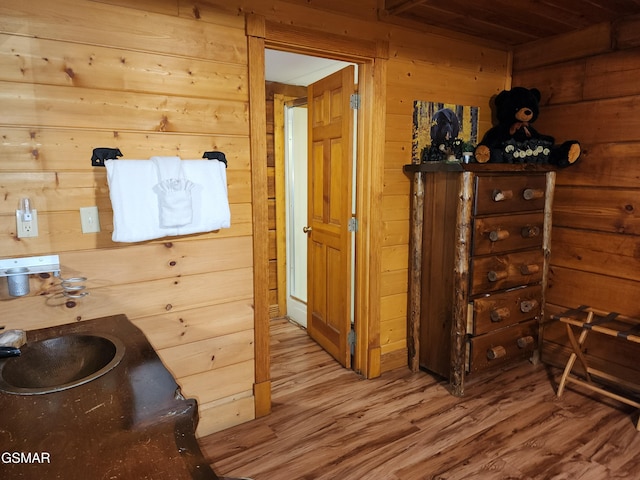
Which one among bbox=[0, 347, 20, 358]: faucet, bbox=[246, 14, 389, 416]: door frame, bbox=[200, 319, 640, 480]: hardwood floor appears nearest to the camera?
bbox=[0, 347, 20, 358]: faucet

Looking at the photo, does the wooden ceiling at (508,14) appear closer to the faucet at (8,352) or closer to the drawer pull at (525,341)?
the drawer pull at (525,341)

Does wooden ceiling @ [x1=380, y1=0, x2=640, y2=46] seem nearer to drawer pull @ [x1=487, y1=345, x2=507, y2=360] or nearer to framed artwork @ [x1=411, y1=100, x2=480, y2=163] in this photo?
framed artwork @ [x1=411, y1=100, x2=480, y2=163]

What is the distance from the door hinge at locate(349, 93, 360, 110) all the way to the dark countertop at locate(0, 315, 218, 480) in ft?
6.25

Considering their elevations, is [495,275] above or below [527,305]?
above

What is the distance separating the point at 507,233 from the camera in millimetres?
2473

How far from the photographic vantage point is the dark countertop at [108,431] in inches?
33.7

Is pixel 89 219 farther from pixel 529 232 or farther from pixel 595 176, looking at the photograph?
pixel 595 176

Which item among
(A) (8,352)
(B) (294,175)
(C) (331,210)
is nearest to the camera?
(A) (8,352)

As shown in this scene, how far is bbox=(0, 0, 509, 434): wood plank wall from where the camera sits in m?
1.63

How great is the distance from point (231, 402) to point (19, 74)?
1742 mm

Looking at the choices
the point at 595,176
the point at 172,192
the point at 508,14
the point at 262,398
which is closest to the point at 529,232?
the point at 595,176
